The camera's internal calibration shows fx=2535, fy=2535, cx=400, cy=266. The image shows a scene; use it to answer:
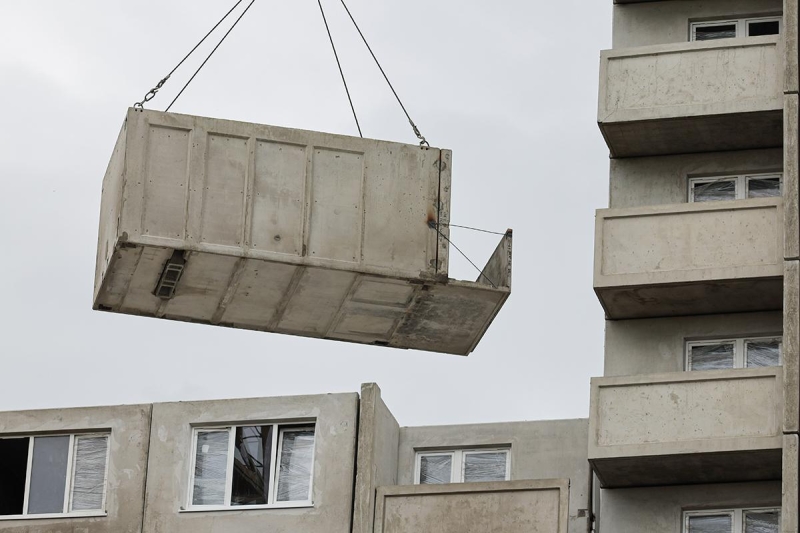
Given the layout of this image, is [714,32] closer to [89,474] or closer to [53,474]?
[89,474]

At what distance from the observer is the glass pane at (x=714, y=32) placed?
1689 inches

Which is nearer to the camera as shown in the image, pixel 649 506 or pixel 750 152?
pixel 649 506

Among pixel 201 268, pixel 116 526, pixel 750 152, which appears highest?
pixel 750 152

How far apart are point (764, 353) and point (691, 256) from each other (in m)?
1.96

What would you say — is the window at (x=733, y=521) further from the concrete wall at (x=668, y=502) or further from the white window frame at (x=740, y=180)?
the white window frame at (x=740, y=180)

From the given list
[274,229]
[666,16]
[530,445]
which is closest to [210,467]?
[274,229]

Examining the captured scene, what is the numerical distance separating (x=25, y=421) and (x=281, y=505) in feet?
15.0

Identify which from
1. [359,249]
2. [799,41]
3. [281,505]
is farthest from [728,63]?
[281,505]

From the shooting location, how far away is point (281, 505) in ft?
126

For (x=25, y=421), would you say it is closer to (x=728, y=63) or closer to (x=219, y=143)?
(x=219, y=143)

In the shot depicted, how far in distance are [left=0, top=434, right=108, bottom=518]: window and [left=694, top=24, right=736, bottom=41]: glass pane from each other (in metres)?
12.2

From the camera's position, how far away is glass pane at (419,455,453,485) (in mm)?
40188

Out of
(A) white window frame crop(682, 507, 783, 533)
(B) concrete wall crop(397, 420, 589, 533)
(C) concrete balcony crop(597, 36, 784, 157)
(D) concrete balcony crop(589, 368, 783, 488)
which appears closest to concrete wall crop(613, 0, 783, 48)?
(C) concrete balcony crop(597, 36, 784, 157)

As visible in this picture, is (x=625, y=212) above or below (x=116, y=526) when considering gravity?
above
